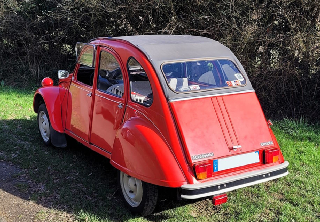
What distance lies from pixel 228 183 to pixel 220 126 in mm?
614

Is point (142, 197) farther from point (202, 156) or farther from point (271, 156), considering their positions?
point (271, 156)

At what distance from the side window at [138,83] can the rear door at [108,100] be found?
0.10m

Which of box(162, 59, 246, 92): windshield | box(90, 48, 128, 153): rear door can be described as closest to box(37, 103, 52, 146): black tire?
box(90, 48, 128, 153): rear door

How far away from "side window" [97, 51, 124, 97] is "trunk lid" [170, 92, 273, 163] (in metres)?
1.03

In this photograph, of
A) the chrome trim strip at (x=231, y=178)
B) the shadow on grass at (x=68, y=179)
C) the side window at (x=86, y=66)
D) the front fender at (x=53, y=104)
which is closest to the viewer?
the chrome trim strip at (x=231, y=178)

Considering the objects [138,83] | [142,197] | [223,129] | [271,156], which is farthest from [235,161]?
[138,83]

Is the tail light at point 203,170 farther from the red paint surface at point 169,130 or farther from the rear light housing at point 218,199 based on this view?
the rear light housing at point 218,199

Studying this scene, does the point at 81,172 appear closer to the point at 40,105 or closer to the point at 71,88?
the point at 71,88

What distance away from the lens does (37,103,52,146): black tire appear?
20.9 feet

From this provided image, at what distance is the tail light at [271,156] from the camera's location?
14.0 feet

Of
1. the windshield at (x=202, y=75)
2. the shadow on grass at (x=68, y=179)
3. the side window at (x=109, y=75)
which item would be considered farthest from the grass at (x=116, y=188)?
the windshield at (x=202, y=75)

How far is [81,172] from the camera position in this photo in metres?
5.54

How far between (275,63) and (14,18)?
312 inches

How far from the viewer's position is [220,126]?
165 inches
